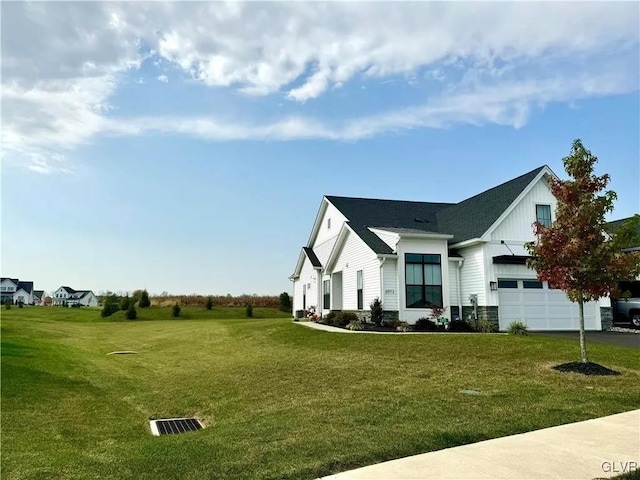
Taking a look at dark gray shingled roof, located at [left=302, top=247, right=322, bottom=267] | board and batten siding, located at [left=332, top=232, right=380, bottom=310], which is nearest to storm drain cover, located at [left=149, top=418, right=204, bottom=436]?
board and batten siding, located at [left=332, top=232, right=380, bottom=310]

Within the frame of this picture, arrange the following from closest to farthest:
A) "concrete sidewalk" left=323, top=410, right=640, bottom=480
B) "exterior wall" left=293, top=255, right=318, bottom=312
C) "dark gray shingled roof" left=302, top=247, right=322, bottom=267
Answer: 1. "concrete sidewalk" left=323, top=410, right=640, bottom=480
2. "dark gray shingled roof" left=302, top=247, right=322, bottom=267
3. "exterior wall" left=293, top=255, right=318, bottom=312

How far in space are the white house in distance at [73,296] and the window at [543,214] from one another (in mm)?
103324

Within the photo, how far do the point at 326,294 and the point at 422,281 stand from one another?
8249mm

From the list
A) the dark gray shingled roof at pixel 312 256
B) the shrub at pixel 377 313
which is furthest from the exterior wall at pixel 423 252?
the dark gray shingled roof at pixel 312 256

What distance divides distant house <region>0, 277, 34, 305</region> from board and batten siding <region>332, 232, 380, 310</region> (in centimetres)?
8885

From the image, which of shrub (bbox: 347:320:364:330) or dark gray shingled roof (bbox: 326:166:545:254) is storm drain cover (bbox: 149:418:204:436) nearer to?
shrub (bbox: 347:320:364:330)

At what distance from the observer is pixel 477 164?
23750mm

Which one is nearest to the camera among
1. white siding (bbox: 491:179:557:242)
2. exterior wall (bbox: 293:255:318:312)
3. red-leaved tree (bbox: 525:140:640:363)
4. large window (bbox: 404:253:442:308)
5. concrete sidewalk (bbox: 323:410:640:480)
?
concrete sidewalk (bbox: 323:410:640:480)

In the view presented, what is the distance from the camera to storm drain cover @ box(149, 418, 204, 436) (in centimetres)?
748

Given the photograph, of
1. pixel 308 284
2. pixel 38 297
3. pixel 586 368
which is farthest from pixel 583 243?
pixel 38 297

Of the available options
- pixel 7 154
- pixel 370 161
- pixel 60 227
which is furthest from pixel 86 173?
pixel 370 161

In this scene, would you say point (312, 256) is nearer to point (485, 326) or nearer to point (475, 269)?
point (475, 269)

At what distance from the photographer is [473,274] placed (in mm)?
20547

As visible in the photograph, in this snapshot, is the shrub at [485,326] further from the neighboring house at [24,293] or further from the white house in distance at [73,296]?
the white house in distance at [73,296]
